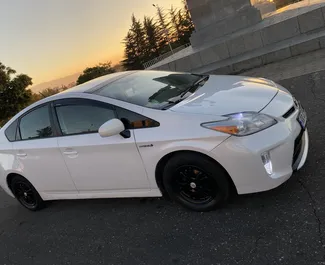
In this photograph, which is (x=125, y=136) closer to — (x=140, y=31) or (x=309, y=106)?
(x=309, y=106)

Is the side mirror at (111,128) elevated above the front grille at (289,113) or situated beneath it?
elevated above

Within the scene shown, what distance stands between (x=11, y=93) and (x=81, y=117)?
39.9 m

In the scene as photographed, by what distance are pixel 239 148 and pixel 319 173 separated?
1.07 meters

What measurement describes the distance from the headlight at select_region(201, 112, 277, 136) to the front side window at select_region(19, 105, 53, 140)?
6.95ft

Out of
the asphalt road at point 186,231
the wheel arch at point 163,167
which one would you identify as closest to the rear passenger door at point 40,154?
the asphalt road at point 186,231

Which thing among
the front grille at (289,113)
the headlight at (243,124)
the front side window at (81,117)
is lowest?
the front grille at (289,113)

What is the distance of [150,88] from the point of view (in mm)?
4223

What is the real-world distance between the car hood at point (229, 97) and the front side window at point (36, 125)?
1743mm

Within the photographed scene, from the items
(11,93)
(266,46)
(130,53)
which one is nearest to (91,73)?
(130,53)

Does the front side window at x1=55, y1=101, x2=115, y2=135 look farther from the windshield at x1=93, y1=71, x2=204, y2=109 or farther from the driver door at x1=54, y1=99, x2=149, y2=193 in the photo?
the windshield at x1=93, y1=71, x2=204, y2=109

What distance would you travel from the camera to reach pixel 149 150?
361 cm

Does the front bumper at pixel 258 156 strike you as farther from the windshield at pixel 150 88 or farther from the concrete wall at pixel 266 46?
the concrete wall at pixel 266 46

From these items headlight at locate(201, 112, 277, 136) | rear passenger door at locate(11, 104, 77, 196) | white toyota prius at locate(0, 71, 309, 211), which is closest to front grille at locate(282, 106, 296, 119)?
white toyota prius at locate(0, 71, 309, 211)

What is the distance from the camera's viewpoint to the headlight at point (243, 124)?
323 cm
